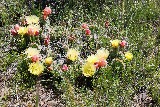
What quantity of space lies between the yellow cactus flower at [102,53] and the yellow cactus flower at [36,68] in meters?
0.58

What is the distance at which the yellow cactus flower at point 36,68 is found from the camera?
3.44m

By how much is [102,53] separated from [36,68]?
27.0 inches

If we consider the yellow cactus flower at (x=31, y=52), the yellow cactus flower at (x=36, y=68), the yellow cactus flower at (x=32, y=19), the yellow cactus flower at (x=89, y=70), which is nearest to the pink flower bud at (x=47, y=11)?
the yellow cactus flower at (x=32, y=19)

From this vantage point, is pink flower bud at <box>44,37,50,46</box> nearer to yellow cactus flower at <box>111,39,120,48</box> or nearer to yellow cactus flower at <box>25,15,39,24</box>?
yellow cactus flower at <box>25,15,39,24</box>

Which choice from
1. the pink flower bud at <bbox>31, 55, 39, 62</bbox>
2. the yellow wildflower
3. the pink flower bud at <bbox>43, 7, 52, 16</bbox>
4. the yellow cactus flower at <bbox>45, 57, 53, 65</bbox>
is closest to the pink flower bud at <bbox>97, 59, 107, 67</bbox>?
the yellow wildflower

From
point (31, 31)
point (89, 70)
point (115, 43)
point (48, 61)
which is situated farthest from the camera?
point (31, 31)

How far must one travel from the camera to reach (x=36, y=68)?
3.46 metres

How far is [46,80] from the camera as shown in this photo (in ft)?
11.4

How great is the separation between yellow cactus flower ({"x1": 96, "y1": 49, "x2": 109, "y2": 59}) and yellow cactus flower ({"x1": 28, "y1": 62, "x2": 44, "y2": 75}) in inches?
23.0

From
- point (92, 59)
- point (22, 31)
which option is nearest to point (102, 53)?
point (92, 59)

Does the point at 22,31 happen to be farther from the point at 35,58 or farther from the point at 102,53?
the point at 102,53

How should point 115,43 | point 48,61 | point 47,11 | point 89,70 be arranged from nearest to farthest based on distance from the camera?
point 89,70
point 48,61
point 115,43
point 47,11

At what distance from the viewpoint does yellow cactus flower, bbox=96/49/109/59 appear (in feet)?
11.6

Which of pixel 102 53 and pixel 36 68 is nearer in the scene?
pixel 36 68
